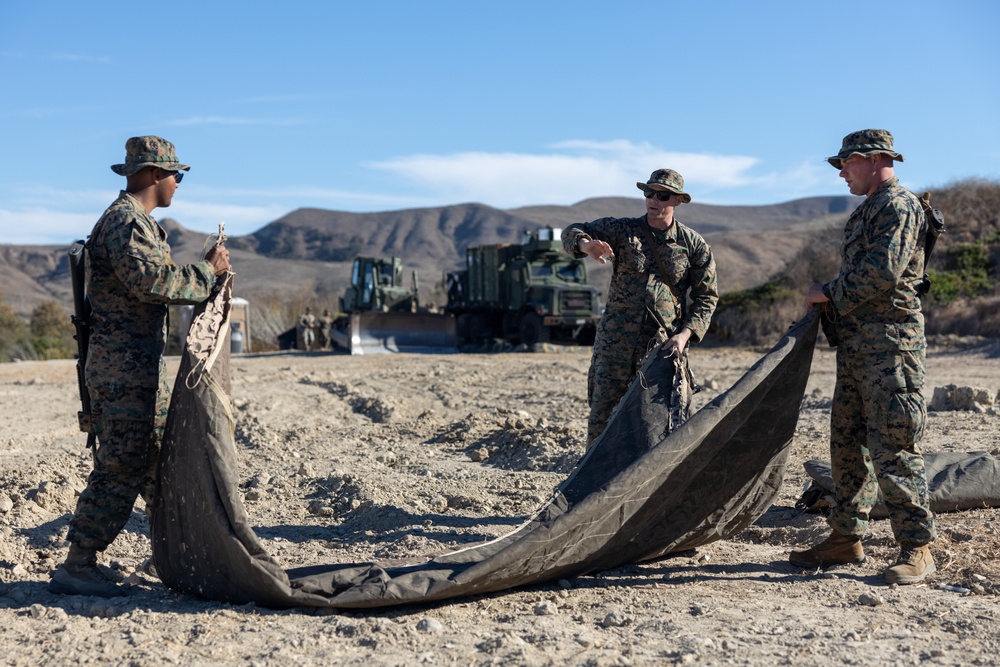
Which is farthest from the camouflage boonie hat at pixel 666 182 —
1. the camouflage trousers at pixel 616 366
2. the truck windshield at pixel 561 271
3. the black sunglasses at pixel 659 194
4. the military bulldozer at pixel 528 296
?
the truck windshield at pixel 561 271

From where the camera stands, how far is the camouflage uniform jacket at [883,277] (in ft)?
15.2

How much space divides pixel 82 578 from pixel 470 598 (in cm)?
173

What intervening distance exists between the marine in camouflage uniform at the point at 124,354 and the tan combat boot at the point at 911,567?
3345 mm

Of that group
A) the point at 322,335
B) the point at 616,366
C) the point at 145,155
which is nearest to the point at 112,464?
the point at 145,155

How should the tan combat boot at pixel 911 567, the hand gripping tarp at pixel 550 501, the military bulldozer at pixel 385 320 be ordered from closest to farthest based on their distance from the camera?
the hand gripping tarp at pixel 550 501, the tan combat boot at pixel 911 567, the military bulldozer at pixel 385 320

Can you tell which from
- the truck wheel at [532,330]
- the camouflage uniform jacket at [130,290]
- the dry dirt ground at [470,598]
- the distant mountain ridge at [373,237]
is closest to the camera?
the dry dirt ground at [470,598]

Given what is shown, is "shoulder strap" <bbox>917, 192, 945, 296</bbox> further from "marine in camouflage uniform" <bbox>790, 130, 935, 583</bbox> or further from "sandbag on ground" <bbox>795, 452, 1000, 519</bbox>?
"sandbag on ground" <bbox>795, 452, 1000, 519</bbox>

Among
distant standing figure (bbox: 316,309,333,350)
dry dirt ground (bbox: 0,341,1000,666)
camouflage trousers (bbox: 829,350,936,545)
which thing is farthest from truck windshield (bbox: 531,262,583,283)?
camouflage trousers (bbox: 829,350,936,545)

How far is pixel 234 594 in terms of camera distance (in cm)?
426

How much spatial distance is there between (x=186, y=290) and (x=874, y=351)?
10.2 ft

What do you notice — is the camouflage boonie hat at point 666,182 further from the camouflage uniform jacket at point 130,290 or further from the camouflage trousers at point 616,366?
the camouflage uniform jacket at point 130,290

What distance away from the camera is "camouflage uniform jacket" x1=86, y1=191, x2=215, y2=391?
448 centimetres

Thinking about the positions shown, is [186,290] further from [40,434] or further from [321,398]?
[321,398]

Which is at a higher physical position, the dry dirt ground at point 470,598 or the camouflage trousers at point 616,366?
the camouflage trousers at point 616,366
